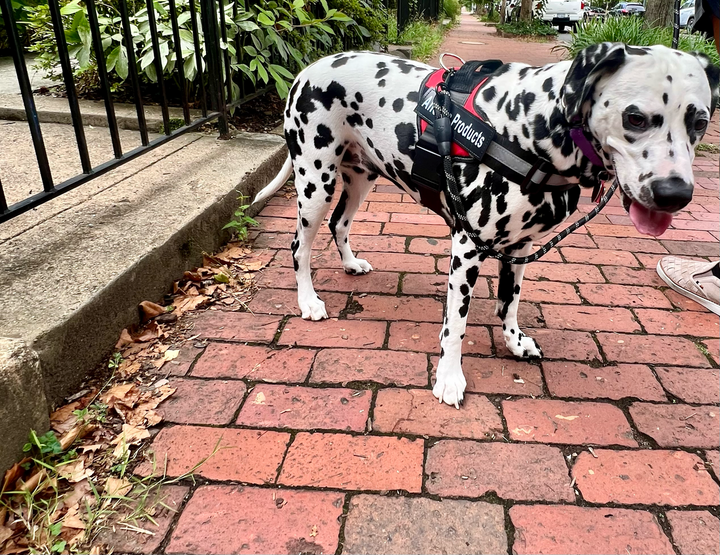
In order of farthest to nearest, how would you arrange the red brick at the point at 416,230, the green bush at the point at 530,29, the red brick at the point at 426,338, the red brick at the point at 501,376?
the green bush at the point at 530,29 → the red brick at the point at 416,230 → the red brick at the point at 426,338 → the red brick at the point at 501,376

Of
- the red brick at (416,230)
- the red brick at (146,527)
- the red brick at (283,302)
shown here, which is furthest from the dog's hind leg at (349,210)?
the red brick at (146,527)

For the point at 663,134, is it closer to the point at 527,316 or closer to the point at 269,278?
the point at 527,316

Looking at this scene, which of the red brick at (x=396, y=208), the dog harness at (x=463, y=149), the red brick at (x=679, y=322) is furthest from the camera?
the red brick at (x=396, y=208)

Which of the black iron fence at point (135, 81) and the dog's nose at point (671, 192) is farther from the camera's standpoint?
the black iron fence at point (135, 81)

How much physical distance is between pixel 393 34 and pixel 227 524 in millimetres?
9872

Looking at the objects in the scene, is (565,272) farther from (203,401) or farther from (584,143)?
(203,401)

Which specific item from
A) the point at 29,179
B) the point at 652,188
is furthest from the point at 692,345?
the point at 29,179

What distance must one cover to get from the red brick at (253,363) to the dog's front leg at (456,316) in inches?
23.9

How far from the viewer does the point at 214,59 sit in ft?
13.6

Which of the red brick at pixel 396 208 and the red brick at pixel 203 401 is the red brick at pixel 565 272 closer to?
the red brick at pixel 396 208

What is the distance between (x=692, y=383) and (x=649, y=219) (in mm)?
1044

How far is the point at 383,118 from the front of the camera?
94.4 inches

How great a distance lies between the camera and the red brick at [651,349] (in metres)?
2.56

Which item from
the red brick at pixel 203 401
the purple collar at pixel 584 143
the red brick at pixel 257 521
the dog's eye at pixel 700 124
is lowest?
the red brick at pixel 203 401
